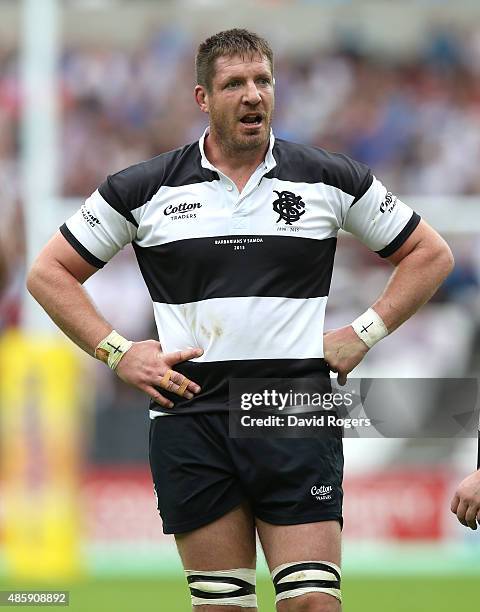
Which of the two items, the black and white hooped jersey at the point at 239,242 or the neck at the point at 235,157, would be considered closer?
the black and white hooped jersey at the point at 239,242

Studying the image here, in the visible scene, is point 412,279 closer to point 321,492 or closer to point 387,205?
point 387,205

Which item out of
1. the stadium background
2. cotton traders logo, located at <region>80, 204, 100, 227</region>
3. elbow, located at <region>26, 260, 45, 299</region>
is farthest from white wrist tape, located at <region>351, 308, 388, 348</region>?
the stadium background

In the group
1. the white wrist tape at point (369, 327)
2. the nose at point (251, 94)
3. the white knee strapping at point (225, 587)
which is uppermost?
the nose at point (251, 94)

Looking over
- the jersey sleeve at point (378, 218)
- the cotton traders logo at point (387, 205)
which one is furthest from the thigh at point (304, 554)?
the cotton traders logo at point (387, 205)

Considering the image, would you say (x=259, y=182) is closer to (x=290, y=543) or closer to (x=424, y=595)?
(x=290, y=543)

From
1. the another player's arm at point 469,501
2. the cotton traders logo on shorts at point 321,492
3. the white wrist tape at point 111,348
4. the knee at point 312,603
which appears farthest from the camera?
the white wrist tape at point 111,348

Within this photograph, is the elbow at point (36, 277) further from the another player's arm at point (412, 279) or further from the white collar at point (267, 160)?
the another player's arm at point (412, 279)

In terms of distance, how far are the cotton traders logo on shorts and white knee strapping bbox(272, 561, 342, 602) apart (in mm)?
252

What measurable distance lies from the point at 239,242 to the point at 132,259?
9.42 m

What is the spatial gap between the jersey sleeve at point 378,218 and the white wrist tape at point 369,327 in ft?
0.91

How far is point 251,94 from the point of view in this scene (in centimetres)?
543

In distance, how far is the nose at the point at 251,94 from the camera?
543 cm

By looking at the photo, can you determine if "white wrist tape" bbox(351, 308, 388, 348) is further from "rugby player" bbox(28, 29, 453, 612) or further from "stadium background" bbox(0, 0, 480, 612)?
"stadium background" bbox(0, 0, 480, 612)

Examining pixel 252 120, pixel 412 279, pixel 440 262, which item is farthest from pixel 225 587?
pixel 252 120
